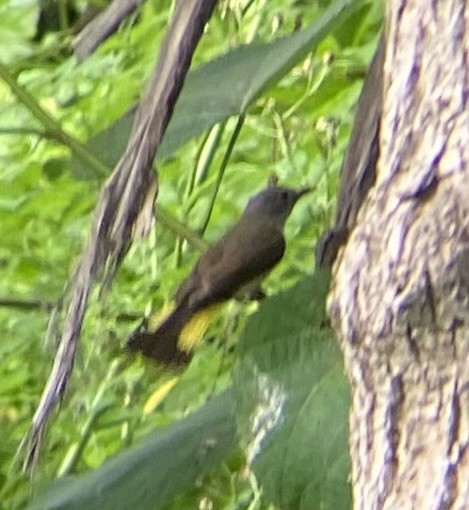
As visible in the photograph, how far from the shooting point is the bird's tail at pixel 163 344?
2.59 feet

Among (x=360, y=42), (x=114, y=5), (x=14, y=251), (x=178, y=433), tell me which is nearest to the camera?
(x=114, y=5)

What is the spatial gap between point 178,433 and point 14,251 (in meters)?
0.62

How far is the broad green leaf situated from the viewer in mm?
581

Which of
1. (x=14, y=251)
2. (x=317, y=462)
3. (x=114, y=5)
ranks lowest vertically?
(x=317, y=462)

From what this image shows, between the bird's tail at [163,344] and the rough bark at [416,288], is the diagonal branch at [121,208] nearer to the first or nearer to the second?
the rough bark at [416,288]

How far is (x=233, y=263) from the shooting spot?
0.81 m

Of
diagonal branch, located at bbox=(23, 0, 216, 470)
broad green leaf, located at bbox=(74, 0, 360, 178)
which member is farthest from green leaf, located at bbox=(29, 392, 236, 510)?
diagonal branch, located at bbox=(23, 0, 216, 470)

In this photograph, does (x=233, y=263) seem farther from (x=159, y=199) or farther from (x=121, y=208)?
(x=121, y=208)

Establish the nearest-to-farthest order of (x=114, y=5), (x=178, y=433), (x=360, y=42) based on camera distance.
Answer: (x=114, y=5) → (x=178, y=433) → (x=360, y=42)

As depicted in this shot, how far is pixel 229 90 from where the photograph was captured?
637 mm

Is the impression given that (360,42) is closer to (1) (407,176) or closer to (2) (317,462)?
(2) (317,462)

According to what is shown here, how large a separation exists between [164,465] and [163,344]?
13 centimetres

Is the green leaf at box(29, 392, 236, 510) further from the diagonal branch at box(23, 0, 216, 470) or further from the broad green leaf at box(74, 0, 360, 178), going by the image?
the diagonal branch at box(23, 0, 216, 470)

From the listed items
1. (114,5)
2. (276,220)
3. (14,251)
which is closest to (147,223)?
(114,5)
